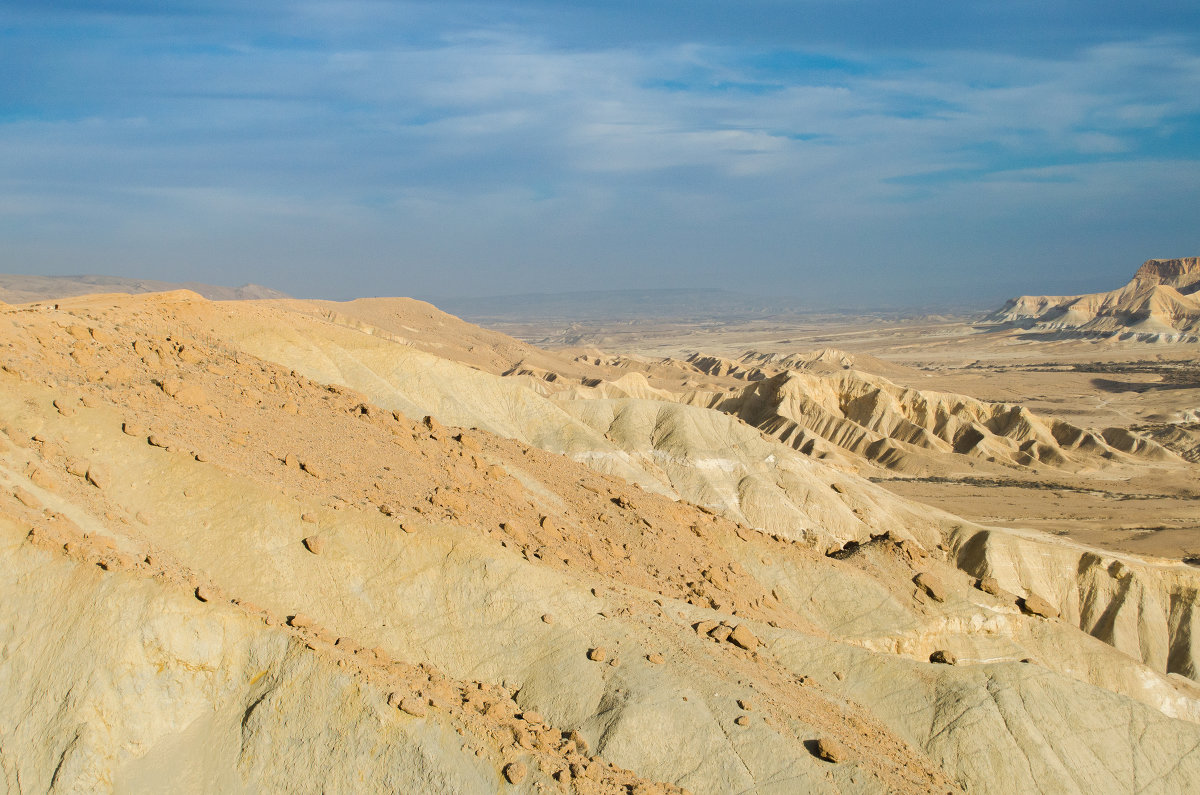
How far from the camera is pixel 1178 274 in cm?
19288

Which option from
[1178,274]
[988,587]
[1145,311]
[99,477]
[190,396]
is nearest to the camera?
[99,477]

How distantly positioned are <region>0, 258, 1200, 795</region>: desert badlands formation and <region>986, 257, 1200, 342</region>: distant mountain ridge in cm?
14973

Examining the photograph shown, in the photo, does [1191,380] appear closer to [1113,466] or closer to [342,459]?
[1113,466]

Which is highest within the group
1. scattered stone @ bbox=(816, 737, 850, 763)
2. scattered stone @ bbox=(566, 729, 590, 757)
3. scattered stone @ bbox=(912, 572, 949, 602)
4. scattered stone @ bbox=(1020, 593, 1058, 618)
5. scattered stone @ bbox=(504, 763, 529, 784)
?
scattered stone @ bbox=(504, 763, 529, 784)

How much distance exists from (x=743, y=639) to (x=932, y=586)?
31.9 ft

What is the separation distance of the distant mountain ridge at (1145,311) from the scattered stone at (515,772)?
169903 mm

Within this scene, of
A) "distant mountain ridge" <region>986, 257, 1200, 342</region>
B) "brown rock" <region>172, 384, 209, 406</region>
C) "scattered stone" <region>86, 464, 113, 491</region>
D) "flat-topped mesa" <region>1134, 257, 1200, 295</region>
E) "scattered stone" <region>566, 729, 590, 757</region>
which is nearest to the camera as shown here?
"scattered stone" <region>566, 729, 590, 757</region>

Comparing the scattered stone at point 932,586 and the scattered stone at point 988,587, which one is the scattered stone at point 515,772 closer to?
the scattered stone at point 932,586

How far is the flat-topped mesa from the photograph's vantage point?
188 meters

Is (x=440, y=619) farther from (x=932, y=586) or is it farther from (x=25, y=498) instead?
(x=932, y=586)

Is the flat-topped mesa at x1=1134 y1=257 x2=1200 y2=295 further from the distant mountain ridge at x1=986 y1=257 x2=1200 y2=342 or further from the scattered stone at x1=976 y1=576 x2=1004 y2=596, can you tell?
the scattered stone at x1=976 y1=576 x2=1004 y2=596

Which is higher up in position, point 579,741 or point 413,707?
point 413,707

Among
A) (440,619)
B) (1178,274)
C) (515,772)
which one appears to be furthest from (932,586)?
(1178,274)

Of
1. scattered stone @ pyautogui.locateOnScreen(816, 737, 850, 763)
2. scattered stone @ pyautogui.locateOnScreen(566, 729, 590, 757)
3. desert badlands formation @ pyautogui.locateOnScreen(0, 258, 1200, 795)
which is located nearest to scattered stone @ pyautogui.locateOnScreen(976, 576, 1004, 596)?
desert badlands formation @ pyautogui.locateOnScreen(0, 258, 1200, 795)
